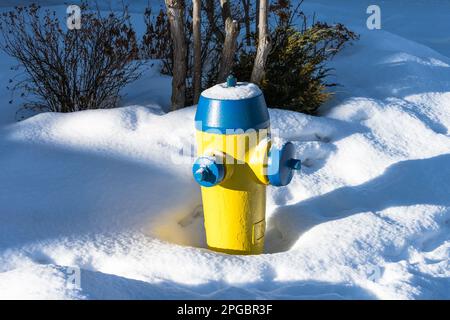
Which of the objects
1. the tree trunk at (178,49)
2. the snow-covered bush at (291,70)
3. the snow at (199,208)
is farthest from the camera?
the snow-covered bush at (291,70)

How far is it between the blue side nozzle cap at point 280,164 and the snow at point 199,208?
0.32 m

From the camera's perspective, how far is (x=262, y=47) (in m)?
3.89

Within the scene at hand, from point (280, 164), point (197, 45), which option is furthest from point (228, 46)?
point (280, 164)

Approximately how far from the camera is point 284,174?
284 centimetres

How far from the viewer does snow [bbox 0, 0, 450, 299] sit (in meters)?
2.55

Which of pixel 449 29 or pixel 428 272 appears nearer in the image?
pixel 428 272

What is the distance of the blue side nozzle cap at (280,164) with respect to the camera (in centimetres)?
278

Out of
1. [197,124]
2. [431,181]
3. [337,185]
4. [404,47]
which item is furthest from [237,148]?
[404,47]

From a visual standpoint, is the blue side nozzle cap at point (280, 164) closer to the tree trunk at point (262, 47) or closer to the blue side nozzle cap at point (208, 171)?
the blue side nozzle cap at point (208, 171)

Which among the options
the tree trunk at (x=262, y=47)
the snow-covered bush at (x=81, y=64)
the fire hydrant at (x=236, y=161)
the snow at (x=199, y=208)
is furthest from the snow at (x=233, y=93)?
the snow-covered bush at (x=81, y=64)

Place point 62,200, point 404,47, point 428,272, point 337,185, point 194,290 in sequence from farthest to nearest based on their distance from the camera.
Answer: point 404,47 → point 337,185 → point 62,200 → point 428,272 → point 194,290
